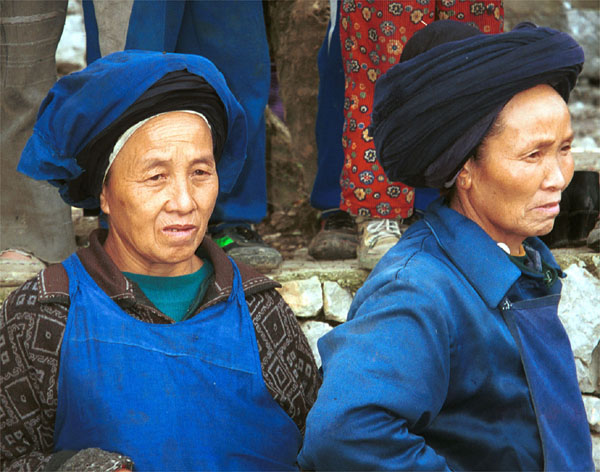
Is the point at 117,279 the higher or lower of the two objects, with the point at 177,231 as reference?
lower

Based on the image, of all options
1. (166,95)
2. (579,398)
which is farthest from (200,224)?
(579,398)

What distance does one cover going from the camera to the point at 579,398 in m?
1.88

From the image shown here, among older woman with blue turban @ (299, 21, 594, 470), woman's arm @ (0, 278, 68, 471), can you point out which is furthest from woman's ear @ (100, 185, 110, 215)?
older woman with blue turban @ (299, 21, 594, 470)

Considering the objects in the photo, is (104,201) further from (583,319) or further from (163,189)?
(583,319)

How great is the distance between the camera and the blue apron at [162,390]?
1.98 metres

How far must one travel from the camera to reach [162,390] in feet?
6.63

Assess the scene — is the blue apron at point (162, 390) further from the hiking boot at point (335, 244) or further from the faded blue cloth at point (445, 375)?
the hiking boot at point (335, 244)

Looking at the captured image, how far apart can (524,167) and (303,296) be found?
1456mm

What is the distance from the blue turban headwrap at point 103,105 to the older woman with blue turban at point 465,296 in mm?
508

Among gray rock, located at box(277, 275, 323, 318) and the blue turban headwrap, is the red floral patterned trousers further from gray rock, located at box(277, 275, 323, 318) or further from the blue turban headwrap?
the blue turban headwrap

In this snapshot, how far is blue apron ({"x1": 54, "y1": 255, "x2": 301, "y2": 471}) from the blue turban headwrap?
0.25 metres

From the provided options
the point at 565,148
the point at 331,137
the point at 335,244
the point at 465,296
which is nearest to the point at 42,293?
the point at 465,296

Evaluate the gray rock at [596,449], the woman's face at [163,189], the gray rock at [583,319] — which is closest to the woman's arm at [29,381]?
the woman's face at [163,189]

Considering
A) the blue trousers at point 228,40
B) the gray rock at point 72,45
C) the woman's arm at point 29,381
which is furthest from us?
the gray rock at point 72,45
